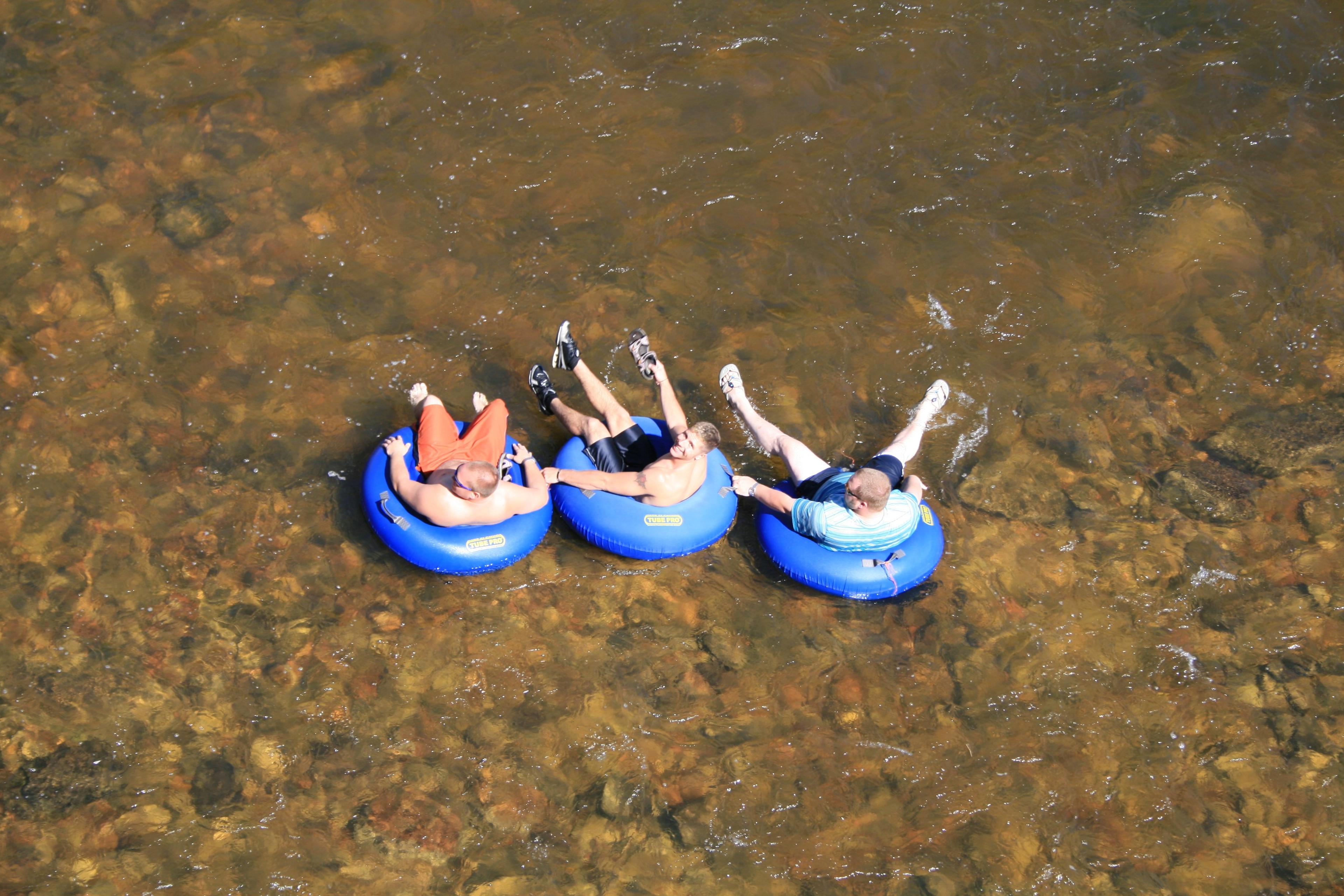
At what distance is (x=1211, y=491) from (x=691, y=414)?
14.0 feet

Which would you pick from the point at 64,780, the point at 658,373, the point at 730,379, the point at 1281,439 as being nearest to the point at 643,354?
the point at 658,373

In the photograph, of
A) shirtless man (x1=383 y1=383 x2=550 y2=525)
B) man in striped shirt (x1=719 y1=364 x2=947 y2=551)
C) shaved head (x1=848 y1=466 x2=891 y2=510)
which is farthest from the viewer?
man in striped shirt (x1=719 y1=364 x2=947 y2=551)

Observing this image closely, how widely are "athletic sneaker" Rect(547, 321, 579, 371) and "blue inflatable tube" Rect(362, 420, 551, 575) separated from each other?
1.18 m

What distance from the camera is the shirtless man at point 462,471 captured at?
5805 millimetres

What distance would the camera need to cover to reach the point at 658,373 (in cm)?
684

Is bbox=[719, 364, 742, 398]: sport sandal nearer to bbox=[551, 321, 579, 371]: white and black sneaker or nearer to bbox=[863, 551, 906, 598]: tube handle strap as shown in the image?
bbox=[551, 321, 579, 371]: white and black sneaker

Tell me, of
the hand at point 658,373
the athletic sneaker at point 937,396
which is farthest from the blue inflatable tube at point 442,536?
the athletic sneaker at point 937,396

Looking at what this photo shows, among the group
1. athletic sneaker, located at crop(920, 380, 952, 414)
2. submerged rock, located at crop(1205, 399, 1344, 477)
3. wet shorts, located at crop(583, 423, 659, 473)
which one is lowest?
submerged rock, located at crop(1205, 399, 1344, 477)

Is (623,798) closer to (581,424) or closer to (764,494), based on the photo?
(764,494)

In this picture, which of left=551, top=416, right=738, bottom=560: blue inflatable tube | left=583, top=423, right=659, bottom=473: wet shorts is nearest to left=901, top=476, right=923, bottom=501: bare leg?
left=551, top=416, right=738, bottom=560: blue inflatable tube

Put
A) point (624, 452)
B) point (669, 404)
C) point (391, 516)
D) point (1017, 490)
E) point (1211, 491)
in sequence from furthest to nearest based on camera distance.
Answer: point (1211, 491)
point (1017, 490)
point (669, 404)
point (624, 452)
point (391, 516)

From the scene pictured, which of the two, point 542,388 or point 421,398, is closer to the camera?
point 421,398

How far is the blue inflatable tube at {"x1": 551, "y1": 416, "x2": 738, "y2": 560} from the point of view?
6.16m

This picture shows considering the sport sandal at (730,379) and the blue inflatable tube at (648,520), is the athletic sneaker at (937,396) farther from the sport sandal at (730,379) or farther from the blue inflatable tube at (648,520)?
the blue inflatable tube at (648,520)
